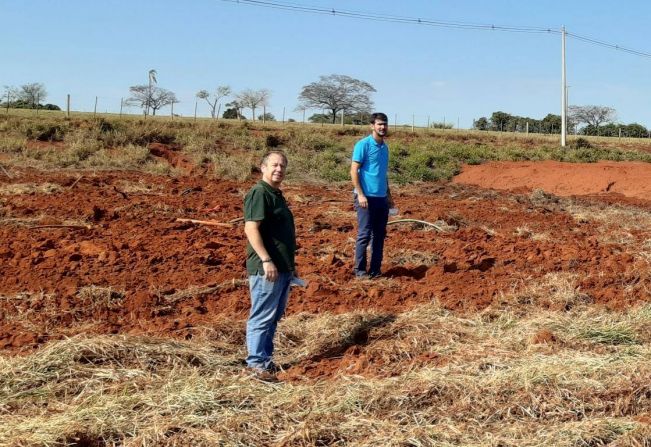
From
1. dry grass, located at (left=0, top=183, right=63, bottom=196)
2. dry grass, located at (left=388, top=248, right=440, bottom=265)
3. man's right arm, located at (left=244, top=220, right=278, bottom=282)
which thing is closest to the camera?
man's right arm, located at (left=244, top=220, right=278, bottom=282)

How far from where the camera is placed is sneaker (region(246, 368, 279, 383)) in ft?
13.7

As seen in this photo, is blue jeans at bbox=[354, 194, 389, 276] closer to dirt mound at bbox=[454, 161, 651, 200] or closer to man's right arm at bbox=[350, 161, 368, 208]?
man's right arm at bbox=[350, 161, 368, 208]

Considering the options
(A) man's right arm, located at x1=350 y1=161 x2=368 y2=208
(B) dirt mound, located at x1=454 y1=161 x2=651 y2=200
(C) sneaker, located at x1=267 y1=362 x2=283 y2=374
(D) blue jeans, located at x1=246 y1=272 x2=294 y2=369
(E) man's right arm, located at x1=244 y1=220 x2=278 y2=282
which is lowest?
(C) sneaker, located at x1=267 y1=362 x2=283 y2=374

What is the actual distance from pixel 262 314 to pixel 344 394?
816mm

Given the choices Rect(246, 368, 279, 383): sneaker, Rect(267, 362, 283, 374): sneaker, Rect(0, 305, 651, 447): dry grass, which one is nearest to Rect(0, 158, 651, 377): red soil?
Rect(267, 362, 283, 374): sneaker

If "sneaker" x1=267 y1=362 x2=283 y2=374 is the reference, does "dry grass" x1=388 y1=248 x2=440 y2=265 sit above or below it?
above

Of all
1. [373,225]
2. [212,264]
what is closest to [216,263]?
[212,264]

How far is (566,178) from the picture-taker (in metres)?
21.7

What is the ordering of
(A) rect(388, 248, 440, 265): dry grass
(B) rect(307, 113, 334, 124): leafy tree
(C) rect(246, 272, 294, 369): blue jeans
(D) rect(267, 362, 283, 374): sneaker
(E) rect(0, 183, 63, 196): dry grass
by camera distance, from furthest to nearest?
(B) rect(307, 113, 334, 124): leafy tree → (E) rect(0, 183, 63, 196): dry grass → (A) rect(388, 248, 440, 265): dry grass → (D) rect(267, 362, 283, 374): sneaker → (C) rect(246, 272, 294, 369): blue jeans

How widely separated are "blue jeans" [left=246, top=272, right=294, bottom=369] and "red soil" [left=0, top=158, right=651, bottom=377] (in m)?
0.39

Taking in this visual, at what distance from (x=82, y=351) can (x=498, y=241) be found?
6499mm

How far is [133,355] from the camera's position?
4371mm

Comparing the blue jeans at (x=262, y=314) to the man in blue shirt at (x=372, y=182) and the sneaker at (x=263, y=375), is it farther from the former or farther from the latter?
the man in blue shirt at (x=372, y=182)

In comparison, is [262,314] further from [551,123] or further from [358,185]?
[551,123]
